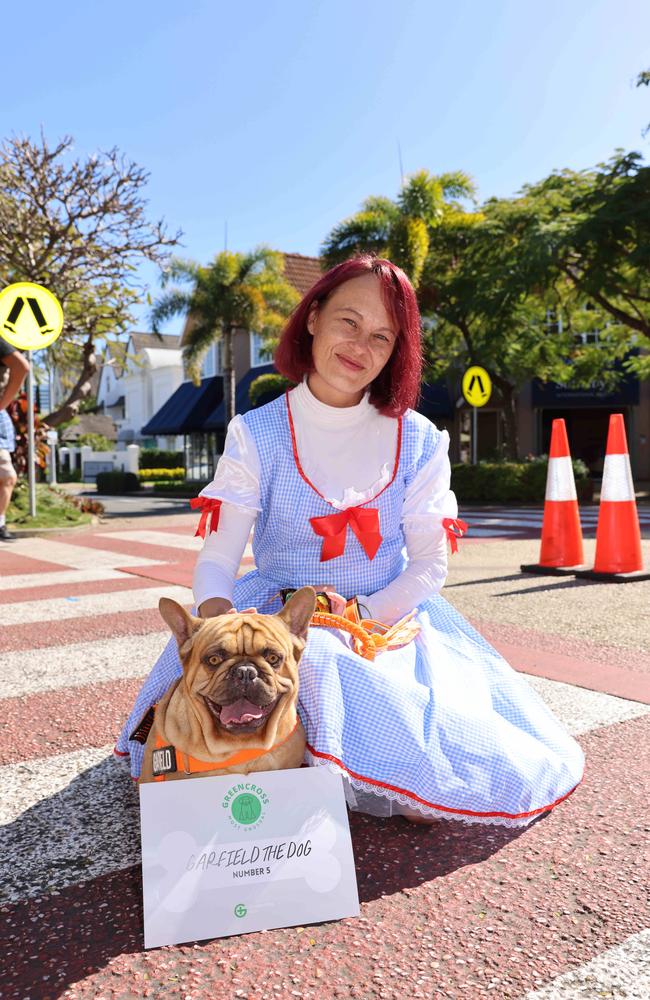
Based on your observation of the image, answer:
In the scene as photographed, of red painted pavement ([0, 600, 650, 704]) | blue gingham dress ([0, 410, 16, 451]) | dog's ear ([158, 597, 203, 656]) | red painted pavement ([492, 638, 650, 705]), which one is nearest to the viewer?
dog's ear ([158, 597, 203, 656])

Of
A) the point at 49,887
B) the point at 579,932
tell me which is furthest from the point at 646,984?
the point at 49,887

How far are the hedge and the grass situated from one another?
31.6 ft

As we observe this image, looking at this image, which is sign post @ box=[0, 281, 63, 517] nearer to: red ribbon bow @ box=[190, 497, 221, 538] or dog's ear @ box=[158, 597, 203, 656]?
red ribbon bow @ box=[190, 497, 221, 538]

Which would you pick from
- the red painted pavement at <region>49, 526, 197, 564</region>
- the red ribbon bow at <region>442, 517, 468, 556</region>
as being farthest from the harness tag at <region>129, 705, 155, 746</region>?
the red painted pavement at <region>49, 526, 197, 564</region>

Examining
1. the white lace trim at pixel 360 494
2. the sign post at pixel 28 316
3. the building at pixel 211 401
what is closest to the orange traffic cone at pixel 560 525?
the white lace trim at pixel 360 494

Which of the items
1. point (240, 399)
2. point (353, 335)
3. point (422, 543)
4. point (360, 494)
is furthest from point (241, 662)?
point (240, 399)

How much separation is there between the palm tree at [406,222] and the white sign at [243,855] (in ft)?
67.9

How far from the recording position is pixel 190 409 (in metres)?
34.8

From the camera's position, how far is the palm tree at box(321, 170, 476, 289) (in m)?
21.5

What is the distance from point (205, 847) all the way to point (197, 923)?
0.49ft

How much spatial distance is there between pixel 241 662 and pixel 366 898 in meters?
0.63

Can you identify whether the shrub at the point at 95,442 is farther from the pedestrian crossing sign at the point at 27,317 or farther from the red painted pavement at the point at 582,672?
the red painted pavement at the point at 582,672

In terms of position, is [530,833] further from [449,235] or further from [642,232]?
[449,235]

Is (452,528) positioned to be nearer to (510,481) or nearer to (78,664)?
(78,664)
